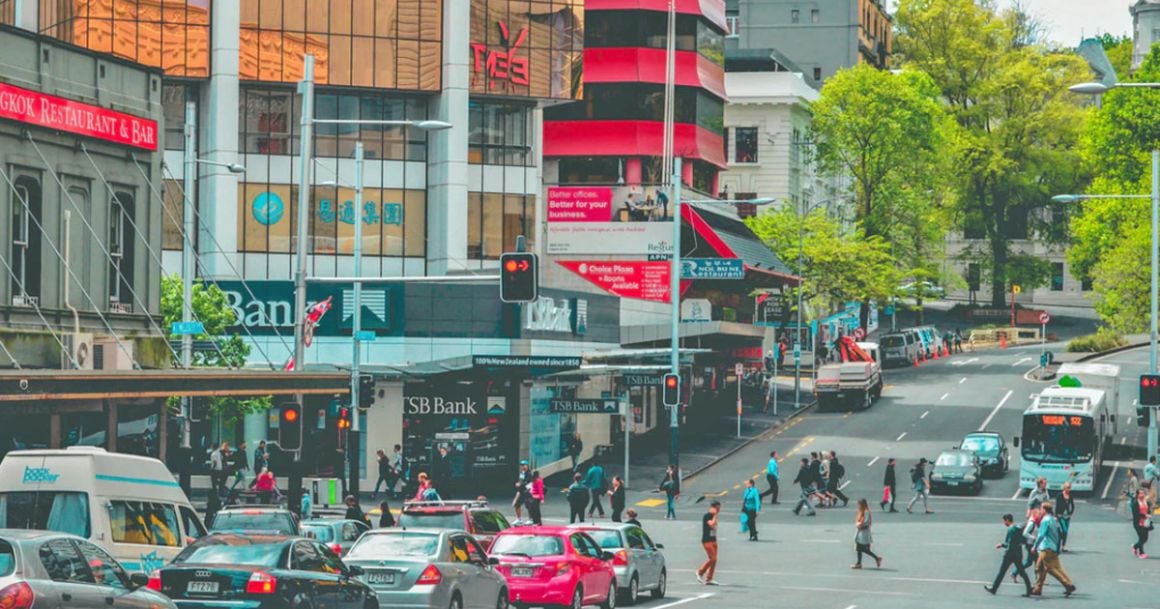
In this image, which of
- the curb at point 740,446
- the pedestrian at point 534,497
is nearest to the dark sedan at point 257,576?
the pedestrian at point 534,497

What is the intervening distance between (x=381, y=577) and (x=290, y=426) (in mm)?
8792

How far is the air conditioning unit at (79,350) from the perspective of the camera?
36188 mm

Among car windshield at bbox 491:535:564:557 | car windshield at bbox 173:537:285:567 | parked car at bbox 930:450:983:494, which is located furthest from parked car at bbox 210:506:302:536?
parked car at bbox 930:450:983:494

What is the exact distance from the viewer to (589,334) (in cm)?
6700

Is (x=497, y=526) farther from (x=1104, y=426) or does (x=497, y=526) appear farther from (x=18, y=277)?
(x=1104, y=426)

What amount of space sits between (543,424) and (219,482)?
1510 centimetres

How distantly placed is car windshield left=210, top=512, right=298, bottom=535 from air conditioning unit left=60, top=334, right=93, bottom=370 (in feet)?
22.5

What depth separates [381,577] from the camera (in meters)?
25.3

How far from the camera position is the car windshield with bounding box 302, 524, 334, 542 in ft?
104

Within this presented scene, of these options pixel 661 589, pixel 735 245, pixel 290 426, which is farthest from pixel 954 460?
pixel 290 426

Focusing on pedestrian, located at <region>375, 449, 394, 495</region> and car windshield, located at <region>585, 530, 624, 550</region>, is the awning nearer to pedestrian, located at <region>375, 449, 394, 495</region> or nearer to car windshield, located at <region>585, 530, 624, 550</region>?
pedestrian, located at <region>375, 449, 394, 495</region>

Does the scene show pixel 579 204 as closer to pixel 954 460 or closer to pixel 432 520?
pixel 954 460

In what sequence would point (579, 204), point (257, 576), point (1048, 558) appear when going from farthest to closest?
point (579, 204) < point (1048, 558) < point (257, 576)

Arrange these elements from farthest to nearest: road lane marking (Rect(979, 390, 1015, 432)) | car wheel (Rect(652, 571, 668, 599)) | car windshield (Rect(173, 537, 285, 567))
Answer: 1. road lane marking (Rect(979, 390, 1015, 432))
2. car wheel (Rect(652, 571, 668, 599))
3. car windshield (Rect(173, 537, 285, 567))
